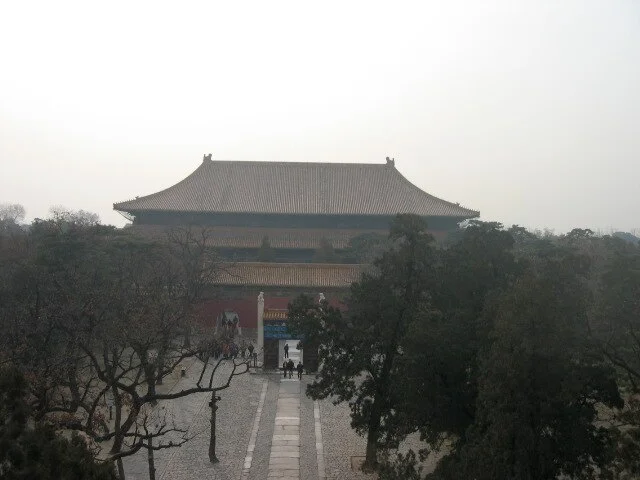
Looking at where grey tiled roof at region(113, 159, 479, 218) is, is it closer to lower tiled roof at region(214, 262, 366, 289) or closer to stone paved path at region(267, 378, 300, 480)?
lower tiled roof at region(214, 262, 366, 289)

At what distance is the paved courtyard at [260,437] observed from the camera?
1502 centimetres

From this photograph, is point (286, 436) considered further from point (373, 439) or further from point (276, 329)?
point (276, 329)

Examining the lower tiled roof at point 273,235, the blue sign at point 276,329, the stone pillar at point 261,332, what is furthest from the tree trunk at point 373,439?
the lower tiled roof at point 273,235

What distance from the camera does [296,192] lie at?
40844mm

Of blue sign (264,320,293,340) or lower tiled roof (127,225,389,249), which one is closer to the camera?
blue sign (264,320,293,340)

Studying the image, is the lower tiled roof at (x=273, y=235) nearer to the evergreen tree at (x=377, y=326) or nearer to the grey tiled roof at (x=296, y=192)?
the grey tiled roof at (x=296, y=192)

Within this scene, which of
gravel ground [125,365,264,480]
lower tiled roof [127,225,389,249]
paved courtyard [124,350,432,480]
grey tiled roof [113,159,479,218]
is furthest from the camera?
grey tiled roof [113,159,479,218]

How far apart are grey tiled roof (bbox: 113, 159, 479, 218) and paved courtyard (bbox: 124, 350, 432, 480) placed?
57.2ft

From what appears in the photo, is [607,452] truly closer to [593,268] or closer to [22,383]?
[22,383]

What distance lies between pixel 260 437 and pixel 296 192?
25.0 meters

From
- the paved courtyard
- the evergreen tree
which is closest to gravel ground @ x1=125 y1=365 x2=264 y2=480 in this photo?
the paved courtyard

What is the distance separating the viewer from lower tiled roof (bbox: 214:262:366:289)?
99.3 ft

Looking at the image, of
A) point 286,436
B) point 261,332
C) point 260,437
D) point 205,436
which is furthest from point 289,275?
point 205,436

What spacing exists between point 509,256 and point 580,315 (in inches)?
79.2
